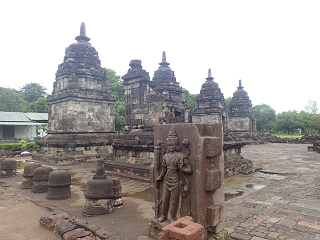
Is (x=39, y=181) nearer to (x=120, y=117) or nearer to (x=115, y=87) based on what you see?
(x=120, y=117)

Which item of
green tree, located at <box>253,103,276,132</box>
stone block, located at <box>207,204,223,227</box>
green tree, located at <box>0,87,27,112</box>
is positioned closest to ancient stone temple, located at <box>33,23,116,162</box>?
stone block, located at <box>207,204,223,227</box>

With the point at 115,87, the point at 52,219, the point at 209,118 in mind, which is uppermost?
the point at 115,87

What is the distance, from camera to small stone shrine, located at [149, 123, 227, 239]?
331 cm

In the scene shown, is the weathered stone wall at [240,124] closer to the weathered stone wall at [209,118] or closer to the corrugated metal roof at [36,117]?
the weathered stone wall at [209,118]

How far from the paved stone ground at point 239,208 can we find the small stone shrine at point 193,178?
62 centimetres

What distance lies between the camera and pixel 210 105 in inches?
973

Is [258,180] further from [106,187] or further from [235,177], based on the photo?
[106,187]

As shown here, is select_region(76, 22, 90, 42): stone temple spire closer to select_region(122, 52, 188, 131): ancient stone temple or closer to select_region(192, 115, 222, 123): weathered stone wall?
select_region(122, 52, 188, 131): ancient stone temple

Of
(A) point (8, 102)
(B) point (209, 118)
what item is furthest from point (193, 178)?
(A) point (8, 102)

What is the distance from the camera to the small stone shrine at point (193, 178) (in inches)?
130

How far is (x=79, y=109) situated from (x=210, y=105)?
50.5ft

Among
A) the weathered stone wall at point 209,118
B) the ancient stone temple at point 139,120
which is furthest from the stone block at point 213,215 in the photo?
the weathered stone wall at point 209,118

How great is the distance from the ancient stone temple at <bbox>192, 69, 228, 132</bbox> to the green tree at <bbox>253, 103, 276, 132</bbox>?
32.3m

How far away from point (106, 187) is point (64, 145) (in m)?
8.50
